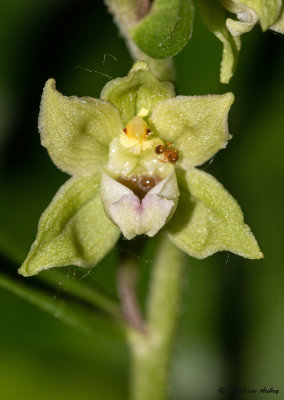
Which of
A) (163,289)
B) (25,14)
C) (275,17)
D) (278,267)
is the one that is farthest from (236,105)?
(275,17)

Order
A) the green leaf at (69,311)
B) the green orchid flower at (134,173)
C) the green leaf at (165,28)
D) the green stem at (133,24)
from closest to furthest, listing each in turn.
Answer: the green leaf at (165,28) < the green orchid flower at (134,173) < the green stem at (133,24) < the green leaf at (69,311)

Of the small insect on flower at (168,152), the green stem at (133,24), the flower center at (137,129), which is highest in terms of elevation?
the green stem at (133,24)

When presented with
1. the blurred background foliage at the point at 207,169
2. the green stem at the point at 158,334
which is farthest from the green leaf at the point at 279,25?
the blurred background foliage at the point at 207,169

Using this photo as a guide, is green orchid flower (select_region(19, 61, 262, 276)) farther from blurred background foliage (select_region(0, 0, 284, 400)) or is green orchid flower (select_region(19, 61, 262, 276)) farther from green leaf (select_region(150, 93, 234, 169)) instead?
blurred background foliage (select_region(0, 0, 284, 400))

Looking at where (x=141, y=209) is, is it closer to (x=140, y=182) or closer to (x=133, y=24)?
(x=140, y=182)

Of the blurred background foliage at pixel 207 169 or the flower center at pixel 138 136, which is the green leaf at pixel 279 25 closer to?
the flower center at pixel 138 136

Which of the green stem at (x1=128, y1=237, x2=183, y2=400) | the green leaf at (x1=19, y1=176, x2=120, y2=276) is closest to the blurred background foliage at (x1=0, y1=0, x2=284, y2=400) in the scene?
the green stem at (x1=128, y1=237, x2=183, y2=400)
